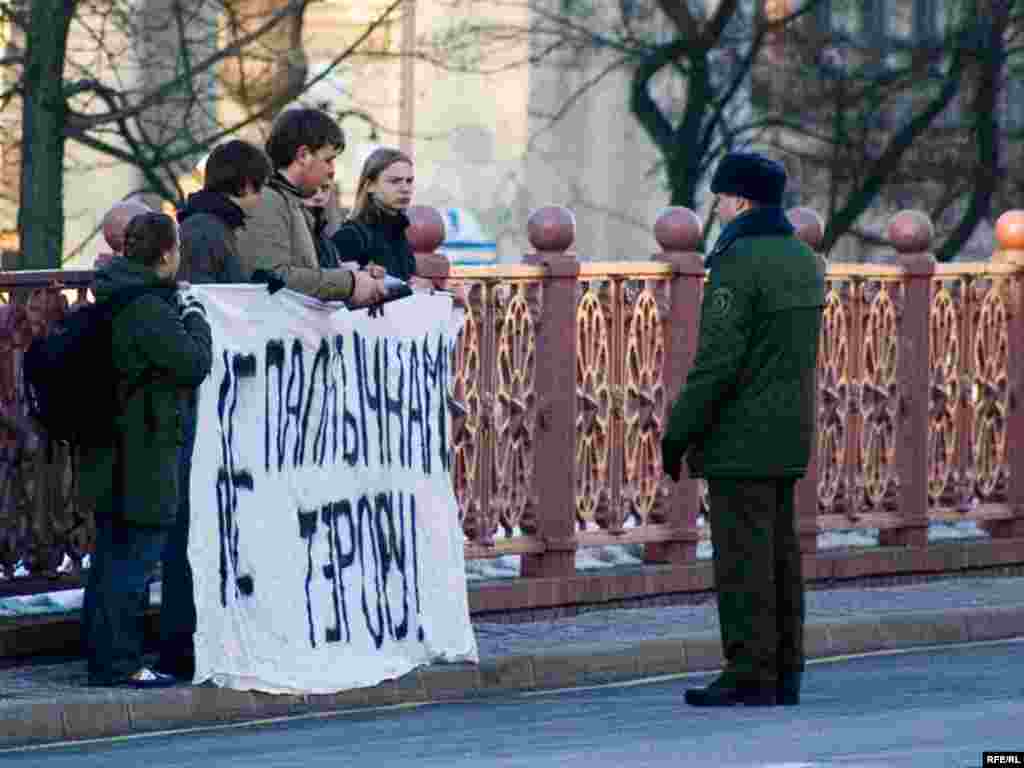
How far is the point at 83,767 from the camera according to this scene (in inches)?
413

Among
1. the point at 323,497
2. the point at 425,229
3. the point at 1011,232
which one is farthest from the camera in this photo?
the point at 1011,232

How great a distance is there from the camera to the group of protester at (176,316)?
1177cm

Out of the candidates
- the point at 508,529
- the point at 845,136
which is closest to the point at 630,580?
the point at 508,529

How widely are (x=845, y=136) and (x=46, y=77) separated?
34.4ft

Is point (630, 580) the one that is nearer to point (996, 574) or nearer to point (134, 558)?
point (996, 574)

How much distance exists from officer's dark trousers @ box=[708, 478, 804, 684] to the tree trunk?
24.2 feet


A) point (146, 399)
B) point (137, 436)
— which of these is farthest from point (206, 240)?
point (137, 436)

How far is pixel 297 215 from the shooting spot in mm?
12328

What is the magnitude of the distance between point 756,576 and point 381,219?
6.69 ft

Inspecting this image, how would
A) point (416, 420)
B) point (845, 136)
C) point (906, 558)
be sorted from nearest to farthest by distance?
point (416, 420), point (906, 558), point (845, 136)

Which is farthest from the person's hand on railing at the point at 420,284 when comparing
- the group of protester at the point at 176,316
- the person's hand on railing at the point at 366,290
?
the person's hand on railing at the point at 366,290

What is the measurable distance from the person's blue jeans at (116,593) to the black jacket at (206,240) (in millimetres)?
927

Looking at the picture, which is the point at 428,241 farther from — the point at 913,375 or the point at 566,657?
the point at 913,375

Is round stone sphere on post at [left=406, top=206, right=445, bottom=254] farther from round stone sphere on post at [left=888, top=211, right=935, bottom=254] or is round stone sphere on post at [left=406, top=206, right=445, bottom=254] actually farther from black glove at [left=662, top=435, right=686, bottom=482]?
round stone sphere on post at [left=888, top=211, right=935, bottom=254]
